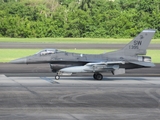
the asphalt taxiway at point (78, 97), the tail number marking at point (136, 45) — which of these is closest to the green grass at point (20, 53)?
the asphalt taxiway at point (78, 97)

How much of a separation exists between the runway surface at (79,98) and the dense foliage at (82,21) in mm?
52573

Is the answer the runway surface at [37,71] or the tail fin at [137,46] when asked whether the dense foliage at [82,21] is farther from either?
the tail fin at [137,46]

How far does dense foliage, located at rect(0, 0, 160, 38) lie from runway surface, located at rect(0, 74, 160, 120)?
52573mm

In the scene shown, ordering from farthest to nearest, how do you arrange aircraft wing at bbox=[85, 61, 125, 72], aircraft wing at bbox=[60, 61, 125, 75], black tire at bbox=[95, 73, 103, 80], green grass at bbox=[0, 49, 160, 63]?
1. green grass at bbox=[0, 49, 160, 63]
2. black tire at bbox=[95, 73, 103, 80]
3. aircraft wing at bbox=[85, 61, 125, 72]
4. aircraft wing at bbox=[60, 61, 125, 75]

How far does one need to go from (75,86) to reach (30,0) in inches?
3691

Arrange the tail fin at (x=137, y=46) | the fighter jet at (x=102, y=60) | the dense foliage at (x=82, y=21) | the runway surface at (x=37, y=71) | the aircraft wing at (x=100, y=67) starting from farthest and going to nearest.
Answer: the dense foliage at (x=82, y=21) → the runway surface at (x=37, y=71) → the tail fin at (x=137, y=46) → the fighter jet at (x=102, y=60) → the aircraft wing at (x=100, y=67)

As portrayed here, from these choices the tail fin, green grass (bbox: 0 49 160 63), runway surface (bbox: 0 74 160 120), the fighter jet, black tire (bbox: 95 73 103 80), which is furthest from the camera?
green grass (bbox: 0 49 160 63)

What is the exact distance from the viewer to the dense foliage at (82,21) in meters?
85.1

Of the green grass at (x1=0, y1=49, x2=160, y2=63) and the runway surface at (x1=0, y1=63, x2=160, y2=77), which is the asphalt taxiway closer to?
the runway surface at (x1=0, y1=63, x2=160, y2=77)

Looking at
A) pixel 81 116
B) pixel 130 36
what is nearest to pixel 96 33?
pixel 130 36

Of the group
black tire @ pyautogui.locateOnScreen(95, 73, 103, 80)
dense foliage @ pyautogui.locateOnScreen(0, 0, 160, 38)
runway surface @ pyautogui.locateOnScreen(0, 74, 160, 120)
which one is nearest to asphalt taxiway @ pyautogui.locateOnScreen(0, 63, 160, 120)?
runway surface @ pyautogui.locateOnScreen(0, 74, 160, 120)

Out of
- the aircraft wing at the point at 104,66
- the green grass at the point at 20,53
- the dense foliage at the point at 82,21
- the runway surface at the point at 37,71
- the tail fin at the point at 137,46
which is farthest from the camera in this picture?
the dense foliage at the point at 82,21

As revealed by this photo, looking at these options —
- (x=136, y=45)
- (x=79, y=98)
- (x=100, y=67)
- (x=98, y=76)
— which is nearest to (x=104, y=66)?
(x=100, y=67)

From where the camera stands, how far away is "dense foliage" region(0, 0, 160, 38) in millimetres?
85125
